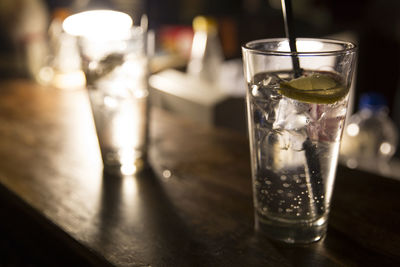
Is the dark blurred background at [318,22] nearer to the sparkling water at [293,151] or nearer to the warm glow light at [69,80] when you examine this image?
the warm glow light at [69,80]

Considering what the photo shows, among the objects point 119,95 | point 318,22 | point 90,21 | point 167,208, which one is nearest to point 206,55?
point 90,21

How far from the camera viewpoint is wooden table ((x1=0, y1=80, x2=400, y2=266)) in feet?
2.01

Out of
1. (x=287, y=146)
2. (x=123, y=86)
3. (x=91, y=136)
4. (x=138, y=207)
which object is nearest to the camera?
(x=287, y=146)

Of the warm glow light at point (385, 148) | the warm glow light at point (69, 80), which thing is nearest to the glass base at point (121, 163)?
the warm glow light at point (69, 80)

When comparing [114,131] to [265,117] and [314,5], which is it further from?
[314,5]

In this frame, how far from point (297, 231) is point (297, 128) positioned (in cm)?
15

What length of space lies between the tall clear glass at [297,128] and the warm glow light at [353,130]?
2142 mm

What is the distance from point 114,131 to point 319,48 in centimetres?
45

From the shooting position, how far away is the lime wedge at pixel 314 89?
563 mm

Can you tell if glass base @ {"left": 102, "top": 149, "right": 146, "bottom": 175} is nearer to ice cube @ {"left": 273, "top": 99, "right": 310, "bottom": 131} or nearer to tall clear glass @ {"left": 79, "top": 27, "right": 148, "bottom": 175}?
tall clear glass @ {"left": 79, "top": 27, "right": 148, "bottom": 175}

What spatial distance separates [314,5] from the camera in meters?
3.63

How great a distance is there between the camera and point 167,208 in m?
0.74

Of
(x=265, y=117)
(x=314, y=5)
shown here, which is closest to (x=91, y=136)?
(x=265, y=117)

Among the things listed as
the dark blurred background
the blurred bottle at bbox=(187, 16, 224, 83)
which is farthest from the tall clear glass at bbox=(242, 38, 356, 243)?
the dark blurred background
